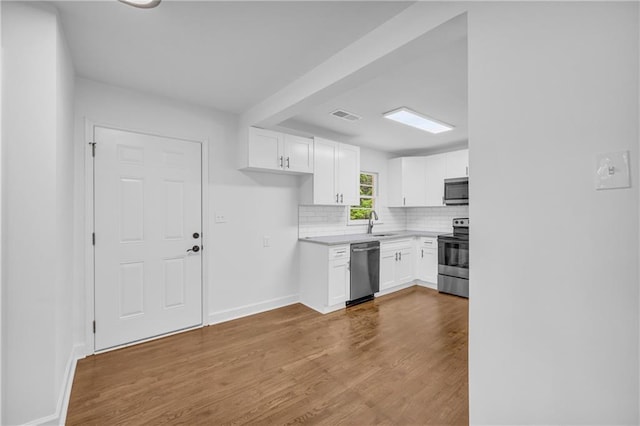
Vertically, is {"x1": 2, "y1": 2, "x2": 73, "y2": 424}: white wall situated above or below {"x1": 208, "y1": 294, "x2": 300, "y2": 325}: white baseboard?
above

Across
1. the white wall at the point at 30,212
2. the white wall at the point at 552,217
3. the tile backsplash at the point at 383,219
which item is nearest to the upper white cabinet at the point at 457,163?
the tile backsplash at the point at 383,219

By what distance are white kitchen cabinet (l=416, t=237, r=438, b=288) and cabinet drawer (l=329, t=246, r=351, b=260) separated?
65.3 inches

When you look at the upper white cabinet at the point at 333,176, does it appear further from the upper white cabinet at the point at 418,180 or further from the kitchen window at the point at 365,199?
the upper white cabinet at the point at 418,180

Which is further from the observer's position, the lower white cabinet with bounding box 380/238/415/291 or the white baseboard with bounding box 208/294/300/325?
the lower white cabinet with bounding box 380/238/415/291

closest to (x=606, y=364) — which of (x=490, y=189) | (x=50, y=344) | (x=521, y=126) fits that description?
(x=490, y=189)

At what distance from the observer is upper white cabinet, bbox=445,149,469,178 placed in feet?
15.4

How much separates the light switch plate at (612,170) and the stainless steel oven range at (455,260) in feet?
11.8

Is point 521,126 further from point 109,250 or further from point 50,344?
point 109,250

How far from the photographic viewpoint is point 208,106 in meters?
3.31

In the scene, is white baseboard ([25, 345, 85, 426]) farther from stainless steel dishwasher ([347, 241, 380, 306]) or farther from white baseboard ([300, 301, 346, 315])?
stainless steel dishwasher ([347, 241, 380, 306])

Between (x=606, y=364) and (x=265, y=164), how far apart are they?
3.15 metres

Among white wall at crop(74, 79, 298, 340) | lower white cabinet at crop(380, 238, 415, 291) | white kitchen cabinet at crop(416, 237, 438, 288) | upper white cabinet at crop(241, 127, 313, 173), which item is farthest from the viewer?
white kitchen cabinet at crop(416, 237, 438, 288)

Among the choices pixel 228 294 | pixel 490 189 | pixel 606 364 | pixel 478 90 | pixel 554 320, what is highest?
pixel 478 90

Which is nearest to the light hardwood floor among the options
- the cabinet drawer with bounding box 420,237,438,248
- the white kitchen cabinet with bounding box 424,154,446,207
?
the cabinet drawer with bounding box 420,237,438,248
